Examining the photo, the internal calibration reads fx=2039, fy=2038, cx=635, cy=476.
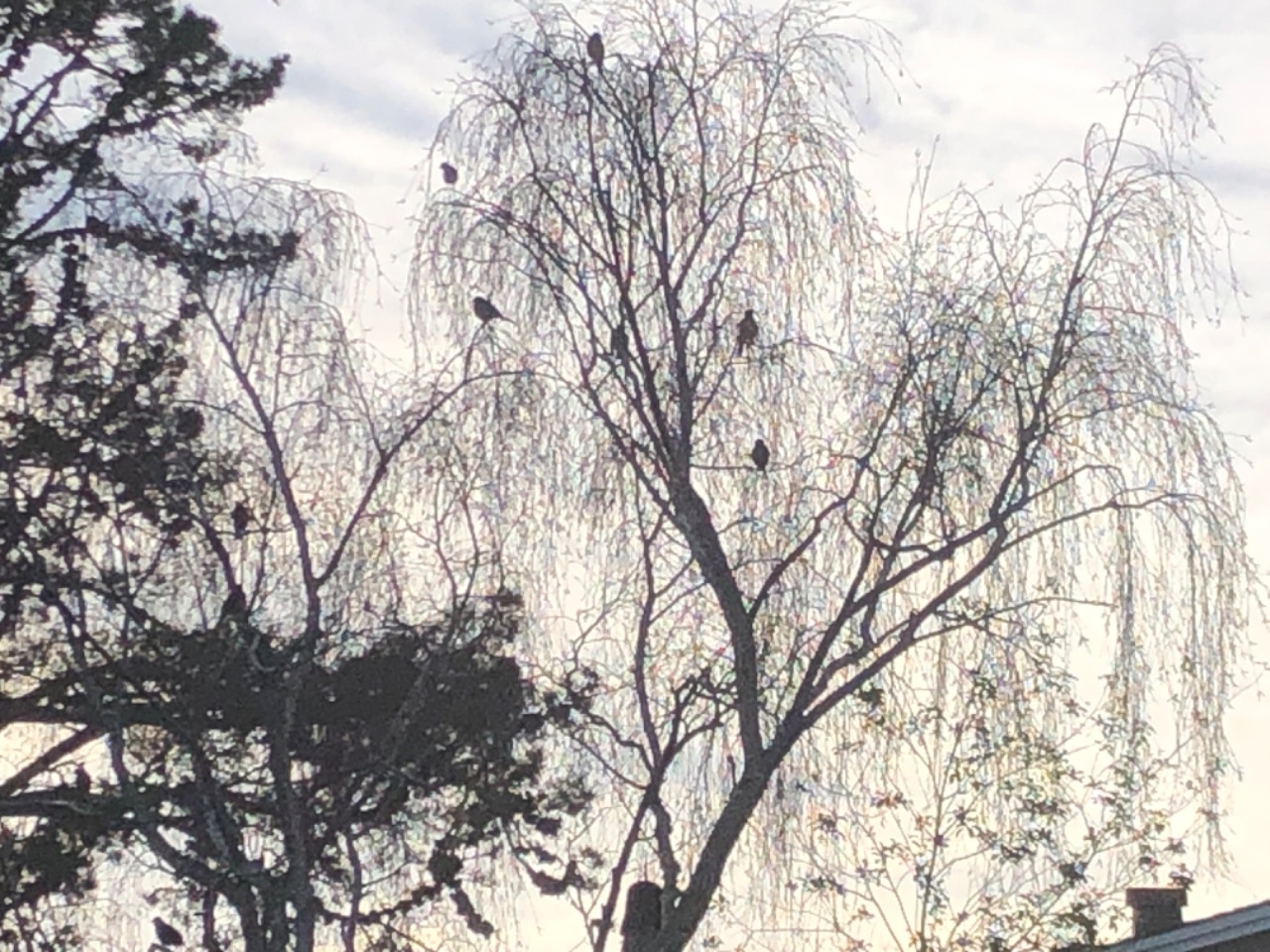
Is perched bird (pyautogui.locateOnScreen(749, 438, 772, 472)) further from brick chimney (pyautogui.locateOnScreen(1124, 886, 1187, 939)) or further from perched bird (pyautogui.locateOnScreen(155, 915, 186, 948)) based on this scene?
brick chimney (pyautogui.locateOnScreen(1124, 886, 1187, 939))

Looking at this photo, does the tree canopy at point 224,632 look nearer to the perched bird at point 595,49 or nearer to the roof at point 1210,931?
the perched bird at point 595,49

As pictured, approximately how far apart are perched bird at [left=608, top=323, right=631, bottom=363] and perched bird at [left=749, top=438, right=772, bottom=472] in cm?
108

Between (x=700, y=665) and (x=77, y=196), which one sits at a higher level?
(x=77, y=196)

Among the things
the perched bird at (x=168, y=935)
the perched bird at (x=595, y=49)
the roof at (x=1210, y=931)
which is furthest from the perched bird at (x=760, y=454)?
the roof at (x=1210, y=931)

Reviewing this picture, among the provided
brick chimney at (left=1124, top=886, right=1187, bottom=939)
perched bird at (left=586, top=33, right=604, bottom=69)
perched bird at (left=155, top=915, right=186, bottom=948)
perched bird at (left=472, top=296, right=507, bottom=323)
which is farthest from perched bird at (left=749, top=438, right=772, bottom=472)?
brick chimney at (left=1124, top=886, right=1187, bottom=939)

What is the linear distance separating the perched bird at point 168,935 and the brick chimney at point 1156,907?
11.7 m

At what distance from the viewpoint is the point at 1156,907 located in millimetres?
21609

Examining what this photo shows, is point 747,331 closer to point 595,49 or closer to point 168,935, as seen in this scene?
point 595,49

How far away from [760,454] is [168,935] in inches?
193

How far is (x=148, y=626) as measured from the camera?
43.4 feet

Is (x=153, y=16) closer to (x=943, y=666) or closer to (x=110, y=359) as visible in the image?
(x=110, y=359)

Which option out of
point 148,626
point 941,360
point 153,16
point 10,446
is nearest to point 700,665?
point 941,360

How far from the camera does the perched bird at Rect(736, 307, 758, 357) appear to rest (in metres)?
12.8

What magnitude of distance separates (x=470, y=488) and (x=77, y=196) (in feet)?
12.8
